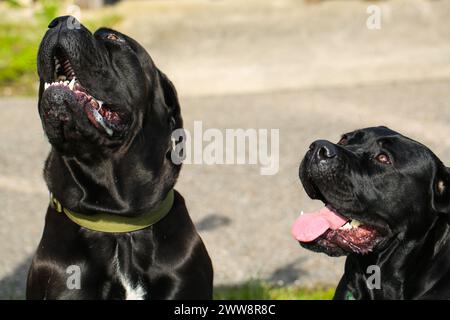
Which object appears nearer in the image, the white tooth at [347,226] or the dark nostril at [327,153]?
the dark nostril at [327,153]

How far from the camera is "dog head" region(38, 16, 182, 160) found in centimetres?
424

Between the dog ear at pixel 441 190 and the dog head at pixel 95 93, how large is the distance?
134cm

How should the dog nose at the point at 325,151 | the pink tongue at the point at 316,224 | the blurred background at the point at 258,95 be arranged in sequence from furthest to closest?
the blurred background at the point at 258,95
the pink tongue at the point at 316,224
the dog nose at the point at 325,151

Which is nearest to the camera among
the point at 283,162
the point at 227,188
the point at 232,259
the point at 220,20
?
the point at 232,259

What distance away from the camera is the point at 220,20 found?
615 inches

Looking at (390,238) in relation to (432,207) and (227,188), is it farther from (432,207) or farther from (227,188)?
(227,188)

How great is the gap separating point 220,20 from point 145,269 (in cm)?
1158

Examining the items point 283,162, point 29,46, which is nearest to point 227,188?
point 283,162

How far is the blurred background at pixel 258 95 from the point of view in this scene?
282 inches

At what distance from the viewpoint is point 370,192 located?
165 inches

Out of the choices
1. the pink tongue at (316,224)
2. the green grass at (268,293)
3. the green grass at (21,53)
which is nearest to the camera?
the pink tongue at (316,224)

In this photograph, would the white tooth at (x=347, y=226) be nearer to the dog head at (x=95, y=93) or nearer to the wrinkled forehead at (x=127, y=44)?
the dog head at (x=95, y=93)

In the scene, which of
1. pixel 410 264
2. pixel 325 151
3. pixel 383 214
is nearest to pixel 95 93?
pixel 325 151

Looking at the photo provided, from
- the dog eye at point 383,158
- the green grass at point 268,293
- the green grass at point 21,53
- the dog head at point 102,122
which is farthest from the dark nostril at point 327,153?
the green grass at point 21,53
